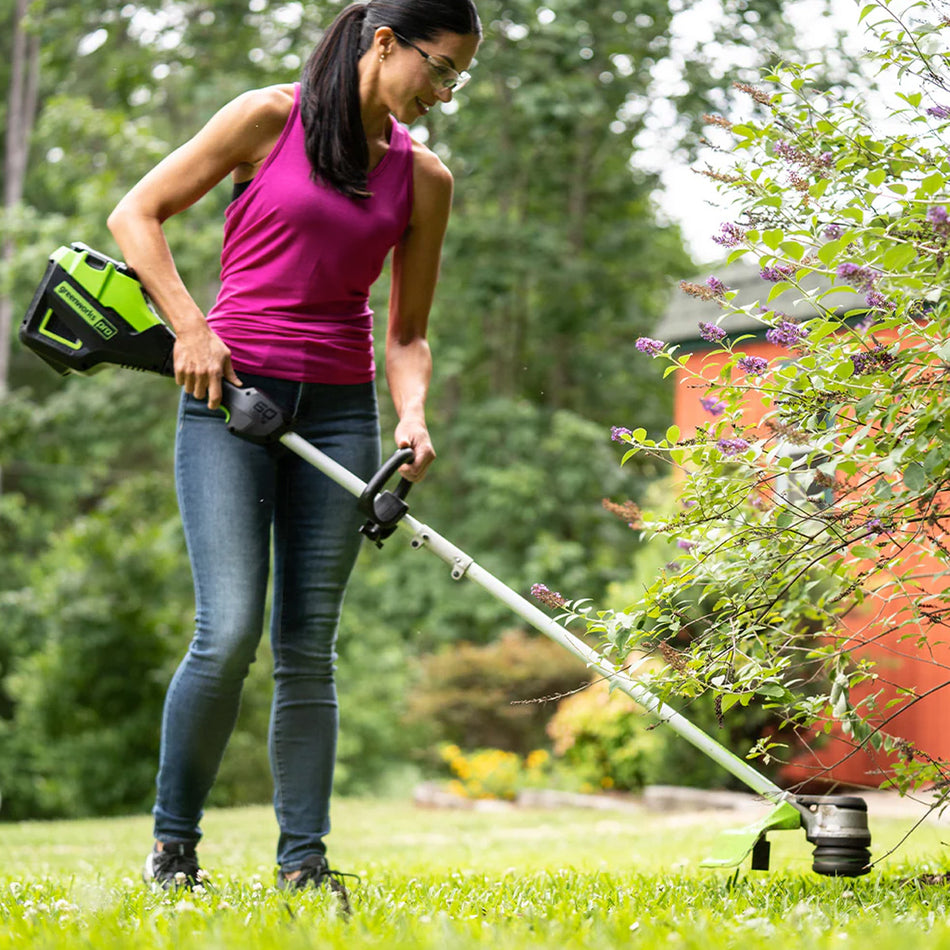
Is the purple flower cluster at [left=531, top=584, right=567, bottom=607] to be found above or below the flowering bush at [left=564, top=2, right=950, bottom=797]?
below

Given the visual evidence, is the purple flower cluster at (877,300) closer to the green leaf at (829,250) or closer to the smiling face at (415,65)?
the green leaf at (829,250)

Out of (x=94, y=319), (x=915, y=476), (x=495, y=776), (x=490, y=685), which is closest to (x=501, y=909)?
(x=915, y=476)

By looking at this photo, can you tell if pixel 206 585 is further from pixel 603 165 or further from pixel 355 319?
pixel 603 165

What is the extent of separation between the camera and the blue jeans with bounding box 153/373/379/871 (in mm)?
2533

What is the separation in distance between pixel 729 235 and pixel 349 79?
89 cm

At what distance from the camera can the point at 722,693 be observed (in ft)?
7.50

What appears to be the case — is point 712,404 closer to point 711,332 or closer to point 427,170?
point 711,332

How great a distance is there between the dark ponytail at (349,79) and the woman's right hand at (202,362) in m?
0.40

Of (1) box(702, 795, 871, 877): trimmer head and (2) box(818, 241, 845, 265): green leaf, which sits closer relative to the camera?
(2) box(818, 241, 845, 265): green leaf

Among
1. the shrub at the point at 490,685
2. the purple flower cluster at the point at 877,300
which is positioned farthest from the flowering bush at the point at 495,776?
the purple flower cluster at the point at 877,300

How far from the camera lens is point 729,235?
88.2 inches

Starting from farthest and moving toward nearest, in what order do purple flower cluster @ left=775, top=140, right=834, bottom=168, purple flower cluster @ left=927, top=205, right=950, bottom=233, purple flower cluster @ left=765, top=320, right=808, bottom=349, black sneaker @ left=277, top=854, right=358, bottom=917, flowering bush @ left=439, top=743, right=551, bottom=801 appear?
flowering bush @ left=439, top=743, right=551, bottom=801, black sneaker @ left=277, top=854, right=358, bottom=917, purple flower cluster @ left=765, top=320, right=808, bottom=349, purple flower cluster @ left=775, top=140, right=834, bottom=168, purple flower cluster @ left=927, top=205, right=950, bottom=233

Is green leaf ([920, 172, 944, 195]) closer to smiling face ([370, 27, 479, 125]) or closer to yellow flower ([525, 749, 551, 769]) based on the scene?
smiling face ([370, 27, 479, 125])

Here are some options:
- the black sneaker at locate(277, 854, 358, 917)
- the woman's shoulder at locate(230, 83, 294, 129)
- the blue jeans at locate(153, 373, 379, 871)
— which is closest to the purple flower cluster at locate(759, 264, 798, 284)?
the blue jeans at locate(153, 373, 379, 871)
